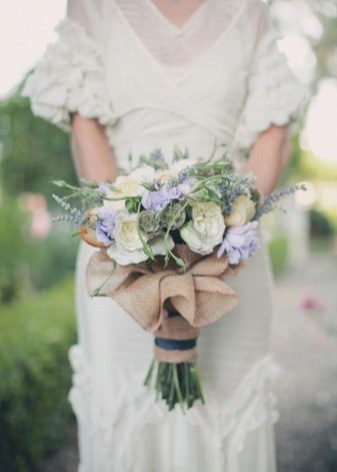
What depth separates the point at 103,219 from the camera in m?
1.50

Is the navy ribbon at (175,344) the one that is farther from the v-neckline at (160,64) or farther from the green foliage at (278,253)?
the green foliage at (278,253)

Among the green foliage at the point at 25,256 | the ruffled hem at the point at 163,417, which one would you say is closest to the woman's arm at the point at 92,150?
the ruffled hem at the point at 163,417

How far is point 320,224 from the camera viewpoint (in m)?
22.9

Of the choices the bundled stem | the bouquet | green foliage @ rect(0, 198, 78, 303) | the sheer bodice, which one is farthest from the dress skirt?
green foliage @ rect(0, 198, 78, 303)

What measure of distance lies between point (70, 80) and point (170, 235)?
2.56 ft

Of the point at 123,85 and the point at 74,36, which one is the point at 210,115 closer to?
the point at 123,85

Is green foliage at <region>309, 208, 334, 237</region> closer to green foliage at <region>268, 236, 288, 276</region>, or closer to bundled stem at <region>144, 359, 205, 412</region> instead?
green foliage at <region>268, 236, 288, 276</region>

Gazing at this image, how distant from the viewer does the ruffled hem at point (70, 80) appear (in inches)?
77.5

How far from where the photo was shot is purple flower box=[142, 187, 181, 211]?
145 centimetres

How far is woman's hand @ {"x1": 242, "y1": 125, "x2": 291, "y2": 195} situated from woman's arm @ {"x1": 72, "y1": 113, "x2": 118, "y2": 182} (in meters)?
0.50

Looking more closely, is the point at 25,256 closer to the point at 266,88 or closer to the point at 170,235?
the point at 266,88

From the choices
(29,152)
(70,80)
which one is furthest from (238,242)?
(29,152)

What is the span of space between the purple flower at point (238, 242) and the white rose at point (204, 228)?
0.03 m

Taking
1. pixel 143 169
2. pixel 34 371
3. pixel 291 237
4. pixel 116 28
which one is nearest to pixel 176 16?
pixel 116 28
